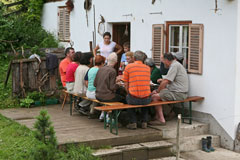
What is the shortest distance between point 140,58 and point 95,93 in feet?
4.06

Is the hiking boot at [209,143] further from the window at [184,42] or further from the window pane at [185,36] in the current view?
the window pane at [185,36]

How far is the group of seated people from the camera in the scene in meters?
7.72

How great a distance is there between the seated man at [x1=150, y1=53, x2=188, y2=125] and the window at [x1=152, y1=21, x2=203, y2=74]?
0.45 meters

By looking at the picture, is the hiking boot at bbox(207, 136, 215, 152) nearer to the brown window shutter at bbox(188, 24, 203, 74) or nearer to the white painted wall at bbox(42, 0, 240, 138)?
A: the white painted wall at bbox(42, 0, 240, 138)

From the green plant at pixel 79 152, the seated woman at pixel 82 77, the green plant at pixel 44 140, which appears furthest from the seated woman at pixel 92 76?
the green plant at pixel 44 140

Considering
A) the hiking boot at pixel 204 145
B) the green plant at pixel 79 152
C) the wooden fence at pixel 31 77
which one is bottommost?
the hiking boot at pixel 204 145

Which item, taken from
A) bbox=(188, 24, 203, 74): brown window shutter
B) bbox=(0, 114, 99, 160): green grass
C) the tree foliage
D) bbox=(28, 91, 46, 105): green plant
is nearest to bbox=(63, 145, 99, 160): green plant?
bbox=(0, 114, 99, 160): green grass

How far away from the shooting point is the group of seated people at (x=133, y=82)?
7.72m

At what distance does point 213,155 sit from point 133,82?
2.09 metres

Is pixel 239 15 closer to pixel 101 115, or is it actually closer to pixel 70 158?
pixel 101 115

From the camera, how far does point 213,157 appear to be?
7539 mm

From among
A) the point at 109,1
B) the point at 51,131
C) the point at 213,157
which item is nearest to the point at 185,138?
the point at 213,157

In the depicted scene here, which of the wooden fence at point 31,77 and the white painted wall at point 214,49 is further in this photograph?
the wooden fence at point 31,77

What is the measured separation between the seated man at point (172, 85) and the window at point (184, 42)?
0.45m
